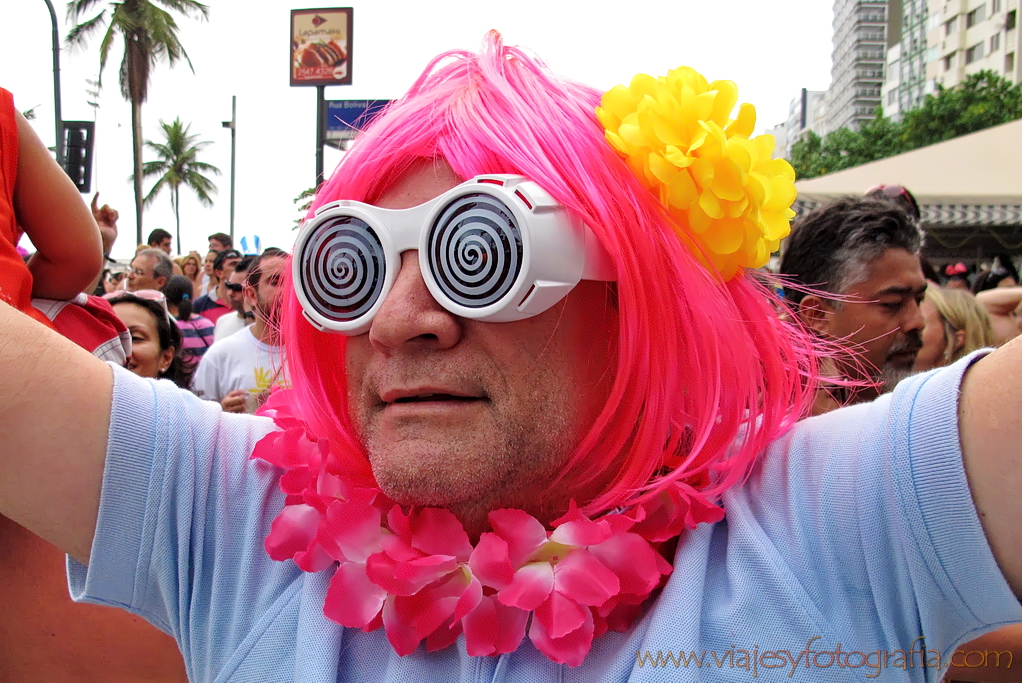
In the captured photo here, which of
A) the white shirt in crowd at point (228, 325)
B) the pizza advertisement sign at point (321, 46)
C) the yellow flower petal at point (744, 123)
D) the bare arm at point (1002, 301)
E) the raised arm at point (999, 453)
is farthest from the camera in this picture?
the pizza advertisement sign at point (321, 46)

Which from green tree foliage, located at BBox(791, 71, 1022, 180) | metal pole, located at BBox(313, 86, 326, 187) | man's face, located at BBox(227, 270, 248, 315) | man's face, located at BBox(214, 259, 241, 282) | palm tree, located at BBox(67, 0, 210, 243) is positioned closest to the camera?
man's face, located at BBox(227, 270, 248, 315)

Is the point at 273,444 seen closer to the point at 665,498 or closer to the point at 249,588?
the point at 249,588

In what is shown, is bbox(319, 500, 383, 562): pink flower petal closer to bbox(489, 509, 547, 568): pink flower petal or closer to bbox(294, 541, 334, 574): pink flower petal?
bbox(294, 541, 334, 574): pink flower petal

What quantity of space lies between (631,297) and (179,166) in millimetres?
42930

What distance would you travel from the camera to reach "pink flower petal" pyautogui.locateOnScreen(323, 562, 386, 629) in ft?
3.90

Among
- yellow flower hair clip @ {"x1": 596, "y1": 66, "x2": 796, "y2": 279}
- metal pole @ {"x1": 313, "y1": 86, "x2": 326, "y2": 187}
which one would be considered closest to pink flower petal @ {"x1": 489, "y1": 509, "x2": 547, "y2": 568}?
yellow flower hair clip @ {"x1": 596, "y1": 66, "x2": 796, "y2": 279}

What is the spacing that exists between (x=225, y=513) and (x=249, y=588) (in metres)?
0.14

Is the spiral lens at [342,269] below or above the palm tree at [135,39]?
below

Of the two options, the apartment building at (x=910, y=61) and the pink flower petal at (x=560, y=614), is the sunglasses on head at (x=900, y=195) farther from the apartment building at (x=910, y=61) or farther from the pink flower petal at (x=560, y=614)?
the apartment building at (x=910, y=61)

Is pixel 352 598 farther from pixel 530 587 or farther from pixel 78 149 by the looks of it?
pixel 78 149

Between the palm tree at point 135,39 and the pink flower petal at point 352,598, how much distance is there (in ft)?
75.4

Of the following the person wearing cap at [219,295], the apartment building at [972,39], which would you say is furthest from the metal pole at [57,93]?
the apartment building at [972,39]

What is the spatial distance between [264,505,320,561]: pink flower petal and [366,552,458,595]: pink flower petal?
153 millimetres

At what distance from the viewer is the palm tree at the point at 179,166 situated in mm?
38469
